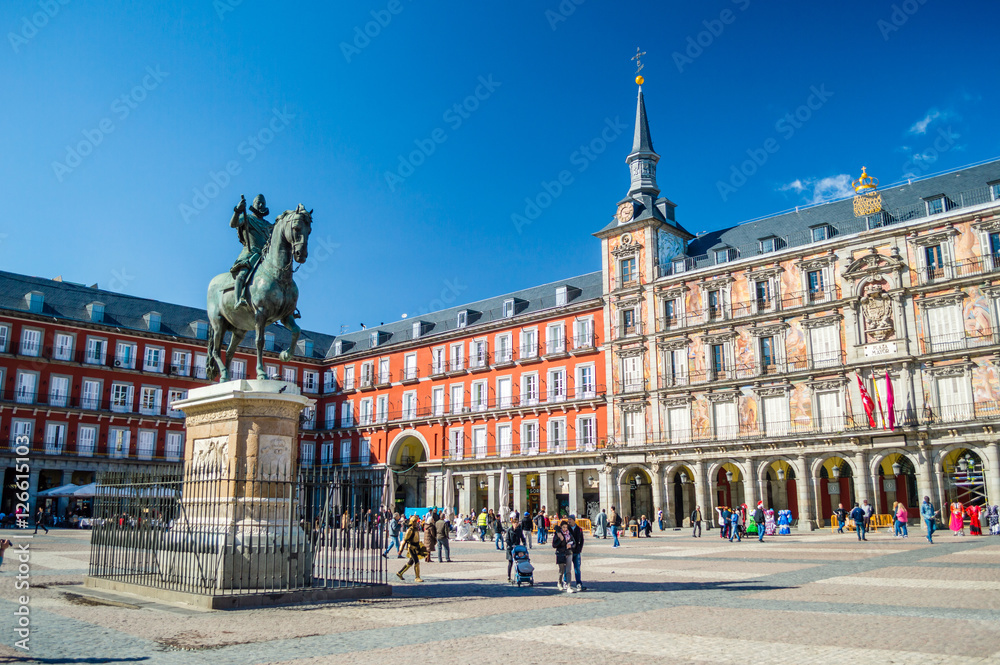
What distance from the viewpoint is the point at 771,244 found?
43.4 meters

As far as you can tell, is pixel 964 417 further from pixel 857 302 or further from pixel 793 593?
pixel 793 593

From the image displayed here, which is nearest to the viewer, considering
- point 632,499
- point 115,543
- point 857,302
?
point 115,543

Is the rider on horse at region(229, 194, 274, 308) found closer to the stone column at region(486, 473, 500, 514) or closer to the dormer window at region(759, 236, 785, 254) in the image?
the dormer window at region(759, 236, 785, 254)

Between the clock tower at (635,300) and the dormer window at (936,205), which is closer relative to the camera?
the dormer window at (936,205)

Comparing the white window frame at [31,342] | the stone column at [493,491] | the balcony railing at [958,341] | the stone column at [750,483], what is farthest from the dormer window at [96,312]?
the balcony railing at [958,341]

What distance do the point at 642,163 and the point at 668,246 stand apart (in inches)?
270

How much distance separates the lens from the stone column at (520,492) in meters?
50.2

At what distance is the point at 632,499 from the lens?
4675 centimetres

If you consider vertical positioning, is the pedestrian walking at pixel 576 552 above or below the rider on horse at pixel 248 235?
below

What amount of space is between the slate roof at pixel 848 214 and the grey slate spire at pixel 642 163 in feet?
15.4

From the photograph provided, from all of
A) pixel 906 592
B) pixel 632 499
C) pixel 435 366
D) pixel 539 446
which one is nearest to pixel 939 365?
pixel 632 499

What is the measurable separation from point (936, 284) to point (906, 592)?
28.8 metres

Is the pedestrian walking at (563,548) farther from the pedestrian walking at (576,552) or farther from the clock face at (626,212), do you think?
the clock face at (626,212)

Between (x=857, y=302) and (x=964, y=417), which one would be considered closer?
(x=964, y=417)
